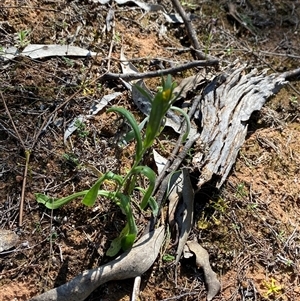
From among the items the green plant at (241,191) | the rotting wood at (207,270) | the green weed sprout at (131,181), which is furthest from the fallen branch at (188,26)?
the rotting wood at (207,270)

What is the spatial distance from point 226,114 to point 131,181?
86 cm

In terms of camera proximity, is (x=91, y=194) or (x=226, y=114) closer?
(x=91, y=194)

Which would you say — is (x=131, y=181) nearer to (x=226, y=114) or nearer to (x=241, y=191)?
(x=241, y=191)

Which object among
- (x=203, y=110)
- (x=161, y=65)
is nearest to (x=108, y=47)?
(x=161, y=65)

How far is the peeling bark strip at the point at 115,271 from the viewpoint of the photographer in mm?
2266

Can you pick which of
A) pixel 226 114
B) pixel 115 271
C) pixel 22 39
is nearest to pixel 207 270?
pixel 115 271

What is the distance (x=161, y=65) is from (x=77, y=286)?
1521 mm

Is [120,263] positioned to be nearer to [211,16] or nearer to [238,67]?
[238,67]

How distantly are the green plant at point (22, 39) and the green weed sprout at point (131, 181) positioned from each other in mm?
961

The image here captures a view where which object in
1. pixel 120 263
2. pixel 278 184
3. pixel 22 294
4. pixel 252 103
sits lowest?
pixel 22 294

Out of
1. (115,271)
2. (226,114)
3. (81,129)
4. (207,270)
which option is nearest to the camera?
(115,271)

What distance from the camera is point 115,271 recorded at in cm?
234

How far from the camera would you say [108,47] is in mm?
3184

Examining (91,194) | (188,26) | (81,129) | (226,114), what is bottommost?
(81,129)
